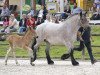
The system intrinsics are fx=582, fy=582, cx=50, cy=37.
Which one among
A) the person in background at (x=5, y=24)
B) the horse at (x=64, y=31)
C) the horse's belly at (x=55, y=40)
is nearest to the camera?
the horse at (x=64, y=31)

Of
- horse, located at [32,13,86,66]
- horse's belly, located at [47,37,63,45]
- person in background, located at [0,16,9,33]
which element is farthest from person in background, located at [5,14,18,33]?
horse's belly, located at [47,37,63,45]

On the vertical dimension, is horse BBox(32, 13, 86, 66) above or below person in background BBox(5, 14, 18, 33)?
above

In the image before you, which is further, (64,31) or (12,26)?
(12,26)

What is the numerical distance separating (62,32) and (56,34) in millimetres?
233

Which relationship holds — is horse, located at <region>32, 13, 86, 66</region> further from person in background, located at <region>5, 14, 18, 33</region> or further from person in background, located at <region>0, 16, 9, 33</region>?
person in background, located at <region>0, 16, 9, 33</region>

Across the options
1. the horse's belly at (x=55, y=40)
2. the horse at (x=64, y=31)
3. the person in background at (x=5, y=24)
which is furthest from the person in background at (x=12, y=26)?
the horse's belly at (x=55, y=40)

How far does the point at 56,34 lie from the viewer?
2112 cm

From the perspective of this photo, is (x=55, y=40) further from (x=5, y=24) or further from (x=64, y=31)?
(x=5, y=24)

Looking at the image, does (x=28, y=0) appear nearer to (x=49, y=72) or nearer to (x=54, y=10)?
(x=54, y=10)

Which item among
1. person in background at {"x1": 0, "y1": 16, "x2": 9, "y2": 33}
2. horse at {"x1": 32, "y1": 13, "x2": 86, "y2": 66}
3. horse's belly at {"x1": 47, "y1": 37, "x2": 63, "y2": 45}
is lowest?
person in background at {"x1": 0, "y1": 16, "x2": 9, "y2": 33}

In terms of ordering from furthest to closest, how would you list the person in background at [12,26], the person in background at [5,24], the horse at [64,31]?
the person in background at [5,24]
the person in background at [12,26]
the horse at [64,31]

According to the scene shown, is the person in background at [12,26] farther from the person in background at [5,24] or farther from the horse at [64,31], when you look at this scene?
the horse at [64,31]

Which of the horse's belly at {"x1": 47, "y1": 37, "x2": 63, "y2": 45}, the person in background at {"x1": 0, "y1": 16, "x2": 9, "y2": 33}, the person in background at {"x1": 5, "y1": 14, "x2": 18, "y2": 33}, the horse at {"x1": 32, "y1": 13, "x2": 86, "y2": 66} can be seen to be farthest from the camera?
the person in background at {"x1": 0, "y1": 16, "x2": 9, "y2": 33}

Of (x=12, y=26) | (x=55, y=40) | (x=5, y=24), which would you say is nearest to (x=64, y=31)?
(x=55, y=40)
